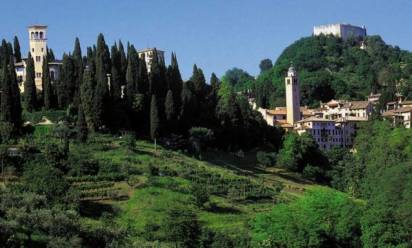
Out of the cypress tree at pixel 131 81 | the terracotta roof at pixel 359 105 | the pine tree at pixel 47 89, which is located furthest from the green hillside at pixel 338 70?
the pine tree at pixel 47 89

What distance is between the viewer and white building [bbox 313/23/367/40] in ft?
563

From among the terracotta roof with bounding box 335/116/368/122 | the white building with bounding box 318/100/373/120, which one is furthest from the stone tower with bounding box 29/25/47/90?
the white building with bounding box 318/100/373/120

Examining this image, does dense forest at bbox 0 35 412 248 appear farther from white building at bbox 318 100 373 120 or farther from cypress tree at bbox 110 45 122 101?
white building at bbox 318 100 373 120

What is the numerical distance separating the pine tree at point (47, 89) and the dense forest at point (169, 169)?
12 centimetres

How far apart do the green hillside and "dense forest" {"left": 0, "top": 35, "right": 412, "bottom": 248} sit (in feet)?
89.8

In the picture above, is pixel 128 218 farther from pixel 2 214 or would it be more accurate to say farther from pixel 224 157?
pixel 224 157

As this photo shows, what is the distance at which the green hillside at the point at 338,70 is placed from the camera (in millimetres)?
119312

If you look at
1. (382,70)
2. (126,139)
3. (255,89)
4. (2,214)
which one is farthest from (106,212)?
(382,70)

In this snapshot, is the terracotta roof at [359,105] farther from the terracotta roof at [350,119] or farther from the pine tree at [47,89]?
the pine tree at [47,89]

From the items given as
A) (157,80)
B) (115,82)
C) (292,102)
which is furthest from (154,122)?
(292,102)

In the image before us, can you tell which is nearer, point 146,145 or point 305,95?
point 146,145

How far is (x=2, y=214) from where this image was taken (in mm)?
45688

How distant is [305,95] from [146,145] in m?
52.3

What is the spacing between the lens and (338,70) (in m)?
152
